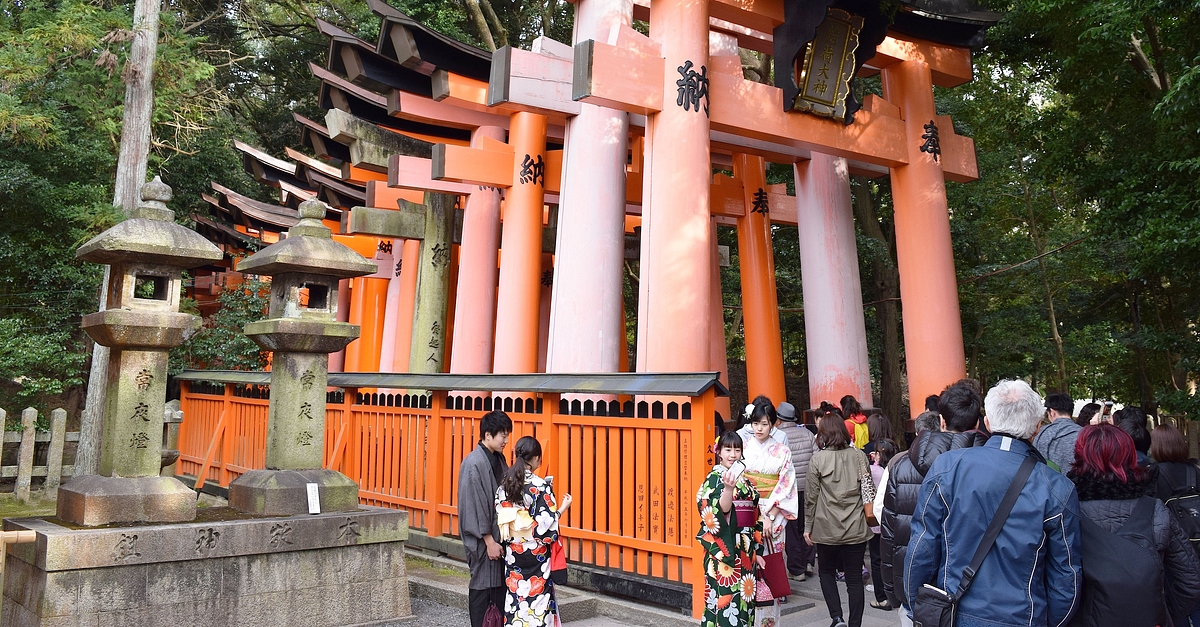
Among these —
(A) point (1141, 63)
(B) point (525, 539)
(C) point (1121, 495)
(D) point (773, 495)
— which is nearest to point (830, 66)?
(A) point (1141, 63)

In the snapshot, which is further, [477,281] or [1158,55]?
[477,281]

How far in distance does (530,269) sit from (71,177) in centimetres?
918

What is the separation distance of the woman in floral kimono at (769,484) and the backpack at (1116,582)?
205 centimetres

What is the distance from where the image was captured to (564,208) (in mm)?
9953

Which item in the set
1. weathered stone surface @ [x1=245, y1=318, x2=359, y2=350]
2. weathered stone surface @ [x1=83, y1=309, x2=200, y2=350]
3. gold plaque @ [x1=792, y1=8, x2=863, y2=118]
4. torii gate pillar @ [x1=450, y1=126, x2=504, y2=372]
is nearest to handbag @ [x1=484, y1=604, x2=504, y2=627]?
weathered stone surface @ [x1=245, y1=318, x2=359, y2=350]

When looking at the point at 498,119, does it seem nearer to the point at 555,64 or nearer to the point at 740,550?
the point at 555,64

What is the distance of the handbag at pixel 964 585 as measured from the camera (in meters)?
2.90

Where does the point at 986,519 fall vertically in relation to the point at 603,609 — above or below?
above

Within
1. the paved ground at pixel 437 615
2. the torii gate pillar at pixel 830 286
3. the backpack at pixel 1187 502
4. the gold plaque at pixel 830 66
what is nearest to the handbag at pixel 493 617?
the paved ground at pixel 437 615

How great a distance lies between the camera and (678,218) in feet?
25.7

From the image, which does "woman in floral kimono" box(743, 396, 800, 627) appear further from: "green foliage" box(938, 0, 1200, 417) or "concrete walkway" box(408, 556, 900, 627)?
"green foliage" box(938, 0, 1200, 417)

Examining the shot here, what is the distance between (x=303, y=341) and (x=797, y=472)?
4.02 meters

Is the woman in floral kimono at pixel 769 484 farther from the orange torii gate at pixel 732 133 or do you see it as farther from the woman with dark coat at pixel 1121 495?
the orange torii gate at pixel 732 133

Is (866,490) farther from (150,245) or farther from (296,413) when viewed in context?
(150,245)
